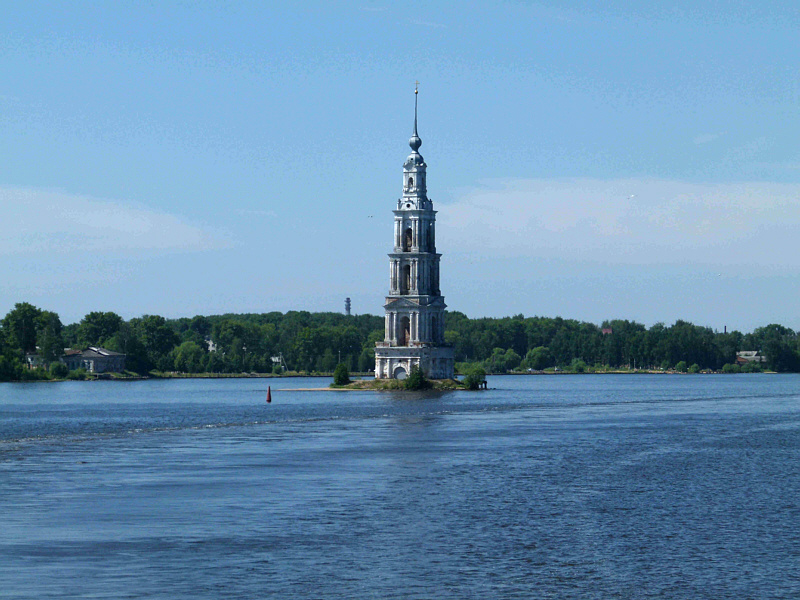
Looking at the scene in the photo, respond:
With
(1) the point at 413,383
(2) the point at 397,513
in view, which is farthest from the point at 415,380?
(2) the point at 397,513

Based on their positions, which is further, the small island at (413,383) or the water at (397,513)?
the small island at (413,383)

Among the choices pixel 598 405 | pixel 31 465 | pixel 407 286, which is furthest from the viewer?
pixel 407 286

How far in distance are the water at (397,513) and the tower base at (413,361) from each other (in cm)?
9018

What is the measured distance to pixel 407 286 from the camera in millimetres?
193125

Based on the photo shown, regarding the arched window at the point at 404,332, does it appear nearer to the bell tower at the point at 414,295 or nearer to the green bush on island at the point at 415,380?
the bell tower at the point at 414,295

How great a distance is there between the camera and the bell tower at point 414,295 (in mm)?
189375

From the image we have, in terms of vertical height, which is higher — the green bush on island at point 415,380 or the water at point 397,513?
the green bush on island at point 415,380

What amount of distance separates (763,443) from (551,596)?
2167 inches

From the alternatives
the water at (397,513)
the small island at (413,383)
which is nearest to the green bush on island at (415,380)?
the small island at (413,383)

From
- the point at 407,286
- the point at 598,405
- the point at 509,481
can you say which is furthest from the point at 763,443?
the point at 407,286

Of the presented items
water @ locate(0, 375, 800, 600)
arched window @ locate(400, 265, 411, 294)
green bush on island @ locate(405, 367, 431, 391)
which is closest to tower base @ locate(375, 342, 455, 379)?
green bush on island @ locate(405, 367, 431, 391)

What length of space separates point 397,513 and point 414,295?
142 metres

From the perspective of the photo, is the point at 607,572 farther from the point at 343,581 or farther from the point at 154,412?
the point at 154,412

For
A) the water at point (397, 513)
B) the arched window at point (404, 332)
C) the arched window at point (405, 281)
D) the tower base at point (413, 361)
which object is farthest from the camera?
the arched window at point (404, 332)
